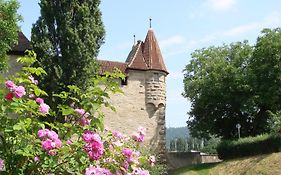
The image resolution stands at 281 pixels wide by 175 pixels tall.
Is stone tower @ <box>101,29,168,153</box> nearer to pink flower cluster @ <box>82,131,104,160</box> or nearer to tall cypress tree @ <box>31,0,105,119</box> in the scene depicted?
tall cypress tree @ <box>31,0,105,119</box>

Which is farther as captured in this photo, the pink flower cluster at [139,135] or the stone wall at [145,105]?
the stone wall at [145,105]

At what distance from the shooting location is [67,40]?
71.6ft

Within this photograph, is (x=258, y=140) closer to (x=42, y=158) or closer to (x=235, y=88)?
(x=235, y=88)

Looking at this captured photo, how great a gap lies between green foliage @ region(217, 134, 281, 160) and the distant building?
4856 mm

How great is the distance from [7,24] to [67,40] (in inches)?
127

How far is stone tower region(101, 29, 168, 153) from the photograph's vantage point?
90.8 feet

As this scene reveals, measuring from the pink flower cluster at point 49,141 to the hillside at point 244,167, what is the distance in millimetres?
20411

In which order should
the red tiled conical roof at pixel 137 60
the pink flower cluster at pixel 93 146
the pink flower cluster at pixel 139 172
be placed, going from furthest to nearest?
the red tiled conical roof at pixel 137 60 → the pink flower cluster at pixel 139 172 → the pink flower cluster at pixel 93 146

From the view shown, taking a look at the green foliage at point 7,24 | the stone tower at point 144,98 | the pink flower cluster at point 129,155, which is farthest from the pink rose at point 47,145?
the stone tower at point 144,98

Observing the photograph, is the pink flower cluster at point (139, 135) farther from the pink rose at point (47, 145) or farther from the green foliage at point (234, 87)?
the green foliage at point (234, 87)

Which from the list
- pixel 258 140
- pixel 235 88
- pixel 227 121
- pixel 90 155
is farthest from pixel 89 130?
Result: pixel 227 121

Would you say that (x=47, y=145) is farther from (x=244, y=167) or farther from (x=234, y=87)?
(x=234, y=87)

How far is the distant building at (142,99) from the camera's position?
27609mm

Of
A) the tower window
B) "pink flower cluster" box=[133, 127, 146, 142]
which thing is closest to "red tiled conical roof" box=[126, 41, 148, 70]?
the tower window
